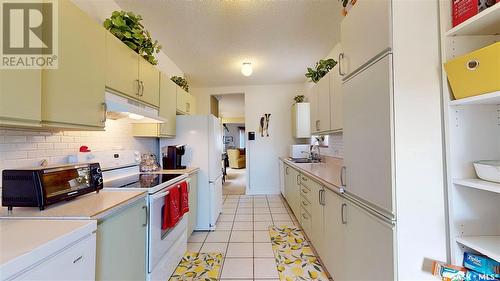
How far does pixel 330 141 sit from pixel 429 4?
8.82 feet

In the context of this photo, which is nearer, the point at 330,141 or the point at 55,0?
the point at 55,0

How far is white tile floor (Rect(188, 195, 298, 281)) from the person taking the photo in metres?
2.09

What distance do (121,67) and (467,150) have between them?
7.28 ft

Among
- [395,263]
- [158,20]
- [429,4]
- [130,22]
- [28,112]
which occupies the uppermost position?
[158,20]

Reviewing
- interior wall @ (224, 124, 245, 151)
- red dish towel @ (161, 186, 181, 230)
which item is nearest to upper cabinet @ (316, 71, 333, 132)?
red dish towel @ (161, 186, 181, 230)

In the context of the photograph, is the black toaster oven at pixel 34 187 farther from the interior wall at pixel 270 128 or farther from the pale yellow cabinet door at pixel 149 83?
the interior wall at pixel 270 128

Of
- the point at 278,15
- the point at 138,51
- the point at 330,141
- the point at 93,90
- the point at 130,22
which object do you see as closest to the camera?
the point at 93,90

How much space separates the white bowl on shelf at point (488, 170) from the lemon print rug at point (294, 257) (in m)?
1.52

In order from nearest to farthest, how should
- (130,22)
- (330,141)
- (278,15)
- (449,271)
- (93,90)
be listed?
(449,271) < (93,90) < (130,22) < (278,15) < (330,141)

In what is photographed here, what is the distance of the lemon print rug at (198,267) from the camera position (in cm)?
200

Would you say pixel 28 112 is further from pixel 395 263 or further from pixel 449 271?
pixel 449 271

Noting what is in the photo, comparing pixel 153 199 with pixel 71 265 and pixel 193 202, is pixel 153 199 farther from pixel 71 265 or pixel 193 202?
pixel 193 202

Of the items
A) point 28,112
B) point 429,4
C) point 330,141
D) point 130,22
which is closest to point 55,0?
point 28,112

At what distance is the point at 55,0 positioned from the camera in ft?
3.78
